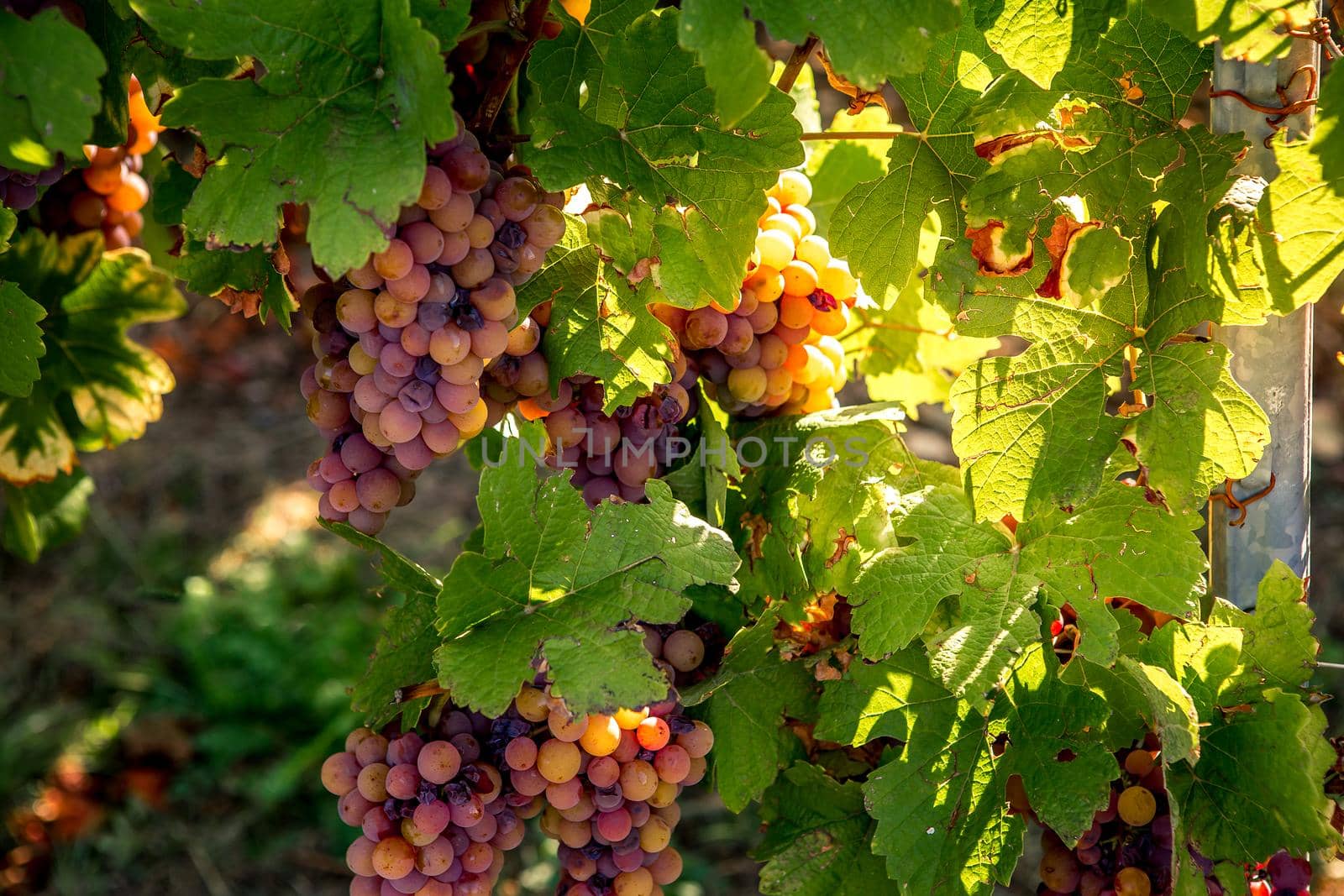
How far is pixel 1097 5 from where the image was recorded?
0.93 metres

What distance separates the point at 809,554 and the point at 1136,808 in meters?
0.38

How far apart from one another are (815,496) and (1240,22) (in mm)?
530

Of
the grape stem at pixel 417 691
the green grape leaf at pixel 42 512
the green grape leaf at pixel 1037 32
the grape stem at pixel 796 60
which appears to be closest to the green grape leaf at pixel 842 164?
the grape stem at pixel 796 60

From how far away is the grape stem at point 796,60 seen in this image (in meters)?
0.96

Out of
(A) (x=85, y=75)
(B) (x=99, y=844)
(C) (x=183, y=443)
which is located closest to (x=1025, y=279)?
(A) (x=85, y=75)

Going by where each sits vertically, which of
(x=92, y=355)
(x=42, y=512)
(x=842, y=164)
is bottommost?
(x=42, y=512)

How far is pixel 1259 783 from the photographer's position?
3.22 ft

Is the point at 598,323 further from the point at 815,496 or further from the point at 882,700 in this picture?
the point at 882,700

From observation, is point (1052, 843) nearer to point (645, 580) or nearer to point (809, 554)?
point (809, 554)

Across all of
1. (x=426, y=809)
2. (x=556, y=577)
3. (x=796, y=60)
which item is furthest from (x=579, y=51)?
(x=426, y=809)

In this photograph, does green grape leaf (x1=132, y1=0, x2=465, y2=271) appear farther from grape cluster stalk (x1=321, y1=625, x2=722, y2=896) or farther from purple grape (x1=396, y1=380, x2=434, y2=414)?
grape cluster stalk (x1=321, y1=625, x2=722, y2=896)

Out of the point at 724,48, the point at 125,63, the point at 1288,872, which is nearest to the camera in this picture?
the point at 724,48

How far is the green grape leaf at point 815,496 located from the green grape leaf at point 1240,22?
459mm

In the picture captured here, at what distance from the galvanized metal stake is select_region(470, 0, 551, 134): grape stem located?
1.88 ft
